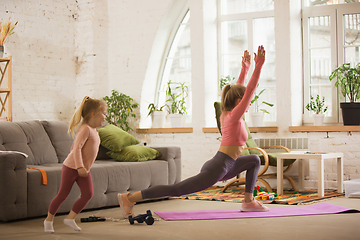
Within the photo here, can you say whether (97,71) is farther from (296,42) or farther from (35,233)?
(35,233)

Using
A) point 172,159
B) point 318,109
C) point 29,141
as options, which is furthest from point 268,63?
point 29,141

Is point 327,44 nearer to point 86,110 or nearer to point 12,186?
point 86,110

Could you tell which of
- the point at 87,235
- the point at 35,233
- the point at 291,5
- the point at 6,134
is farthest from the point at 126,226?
the point at 291,5

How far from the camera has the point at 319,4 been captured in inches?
248

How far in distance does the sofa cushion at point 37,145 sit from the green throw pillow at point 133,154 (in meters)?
0.66

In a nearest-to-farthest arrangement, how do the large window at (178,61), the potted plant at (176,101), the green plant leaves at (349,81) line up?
A: 1. the green plant leaves at (349,81)
2. the potted plant at (176,101)
3. the large window at (178,61)

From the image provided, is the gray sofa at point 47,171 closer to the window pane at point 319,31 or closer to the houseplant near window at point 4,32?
the houseplant near window at point 4,32

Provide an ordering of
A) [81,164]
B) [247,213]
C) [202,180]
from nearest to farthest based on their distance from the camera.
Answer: [81,164], [202,180], [247,213]

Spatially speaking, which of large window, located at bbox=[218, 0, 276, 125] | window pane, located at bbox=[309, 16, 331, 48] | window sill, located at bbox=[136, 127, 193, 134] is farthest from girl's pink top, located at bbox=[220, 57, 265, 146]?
window pane, located at bbox=[309, 16, 331, 48]

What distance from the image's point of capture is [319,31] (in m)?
6.25

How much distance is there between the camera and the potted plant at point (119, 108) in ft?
21.4

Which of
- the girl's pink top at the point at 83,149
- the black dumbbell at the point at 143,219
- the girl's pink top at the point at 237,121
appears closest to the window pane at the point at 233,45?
the girl's pink top at the point at 237,121

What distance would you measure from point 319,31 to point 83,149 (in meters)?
4.48

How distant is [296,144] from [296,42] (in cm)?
151
